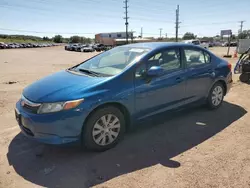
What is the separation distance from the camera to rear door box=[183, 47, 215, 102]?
4395 millimetres

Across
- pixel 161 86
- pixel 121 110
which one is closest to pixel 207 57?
pixel 161 86

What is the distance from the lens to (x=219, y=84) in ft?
16.8

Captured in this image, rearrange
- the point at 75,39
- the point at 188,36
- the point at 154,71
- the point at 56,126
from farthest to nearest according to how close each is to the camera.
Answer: the point at 75,39 → the point at 188,36 → the point at 154,71 → the point at 56,126

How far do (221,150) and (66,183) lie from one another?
89.6 inches

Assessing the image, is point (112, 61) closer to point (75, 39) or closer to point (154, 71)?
point (154, 71)

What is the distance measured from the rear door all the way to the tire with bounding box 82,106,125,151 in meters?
1.66

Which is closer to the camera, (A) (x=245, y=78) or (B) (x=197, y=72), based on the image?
(B) (x=197, y=72)

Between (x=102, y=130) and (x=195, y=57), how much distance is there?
250 centimetres

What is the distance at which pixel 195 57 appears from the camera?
15.1 ft

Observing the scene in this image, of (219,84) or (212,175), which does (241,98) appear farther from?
(212,175)

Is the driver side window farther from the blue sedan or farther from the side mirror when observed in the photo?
the side mirror

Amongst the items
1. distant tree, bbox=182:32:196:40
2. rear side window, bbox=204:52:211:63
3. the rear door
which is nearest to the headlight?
the rear door

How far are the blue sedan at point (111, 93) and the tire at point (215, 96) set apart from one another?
0.23 meters

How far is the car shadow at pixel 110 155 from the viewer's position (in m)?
2.85
